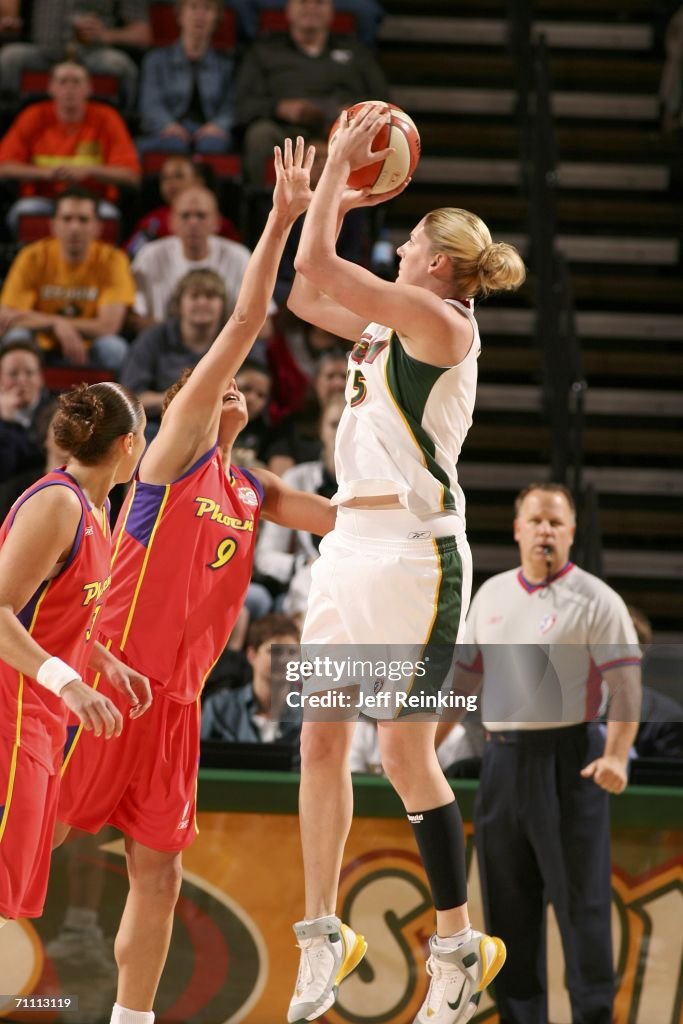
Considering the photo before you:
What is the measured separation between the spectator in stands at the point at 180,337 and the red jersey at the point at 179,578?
355 cm

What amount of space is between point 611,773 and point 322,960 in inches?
80.5

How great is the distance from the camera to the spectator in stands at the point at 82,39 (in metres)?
Answer: 10.2

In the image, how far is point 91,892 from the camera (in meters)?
5.99

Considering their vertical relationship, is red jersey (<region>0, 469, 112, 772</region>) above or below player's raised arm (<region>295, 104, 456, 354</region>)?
below

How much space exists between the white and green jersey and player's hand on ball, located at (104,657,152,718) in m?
0.78

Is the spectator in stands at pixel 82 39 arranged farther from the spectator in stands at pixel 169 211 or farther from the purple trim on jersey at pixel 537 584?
the purple trim on jersey at pixel 537 584

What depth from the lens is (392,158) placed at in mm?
4055

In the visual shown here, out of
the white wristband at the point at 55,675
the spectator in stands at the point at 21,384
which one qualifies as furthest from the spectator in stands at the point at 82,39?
the white wristband at the point at 55,675

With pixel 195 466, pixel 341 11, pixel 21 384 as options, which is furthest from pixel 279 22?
pixel 195 466

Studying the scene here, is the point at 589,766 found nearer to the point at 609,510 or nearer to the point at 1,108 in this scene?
the point at 609,510

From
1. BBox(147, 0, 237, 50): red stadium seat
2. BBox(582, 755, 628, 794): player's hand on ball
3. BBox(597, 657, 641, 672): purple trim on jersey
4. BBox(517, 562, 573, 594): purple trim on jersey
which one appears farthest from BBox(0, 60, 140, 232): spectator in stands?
BBox(582, 755, 628, 794): player's hand on ball

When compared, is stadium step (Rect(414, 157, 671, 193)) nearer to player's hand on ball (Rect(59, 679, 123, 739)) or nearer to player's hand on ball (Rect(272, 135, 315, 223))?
player's hand on ball (Rect(272, 135, 315, 223))

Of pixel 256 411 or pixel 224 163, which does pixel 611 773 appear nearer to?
pixel 256 411

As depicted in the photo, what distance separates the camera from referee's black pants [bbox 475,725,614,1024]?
19.1 feet
